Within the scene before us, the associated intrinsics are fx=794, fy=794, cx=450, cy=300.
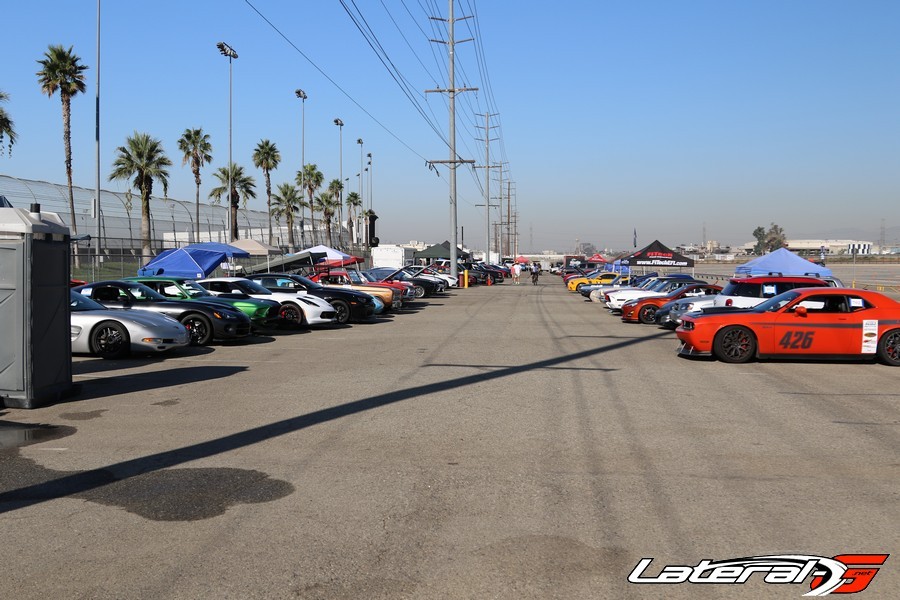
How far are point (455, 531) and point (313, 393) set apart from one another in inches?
217

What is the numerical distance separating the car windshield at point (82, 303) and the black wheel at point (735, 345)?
35.3ft

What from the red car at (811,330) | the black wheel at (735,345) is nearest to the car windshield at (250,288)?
the red car at (811,330)

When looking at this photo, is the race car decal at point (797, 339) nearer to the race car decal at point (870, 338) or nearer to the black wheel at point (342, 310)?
the race car decal at point (870, 338)

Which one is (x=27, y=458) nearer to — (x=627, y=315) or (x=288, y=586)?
(x=288, y=586)

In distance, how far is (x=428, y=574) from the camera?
4.39m

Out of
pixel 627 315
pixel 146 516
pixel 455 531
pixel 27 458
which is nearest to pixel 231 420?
pixel 27 458

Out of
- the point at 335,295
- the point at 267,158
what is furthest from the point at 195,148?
the point at 335,295

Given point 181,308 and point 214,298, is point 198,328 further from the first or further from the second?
point 214,298

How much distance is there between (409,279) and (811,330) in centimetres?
2638

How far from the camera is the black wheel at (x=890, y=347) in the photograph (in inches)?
526

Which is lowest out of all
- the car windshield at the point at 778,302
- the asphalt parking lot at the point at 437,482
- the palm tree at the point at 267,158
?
the asphalt parking lot at the point at 437,482

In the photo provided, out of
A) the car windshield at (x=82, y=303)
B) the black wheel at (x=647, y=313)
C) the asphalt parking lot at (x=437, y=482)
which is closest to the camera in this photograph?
the asphalt parking lot at (x=437, y=482)

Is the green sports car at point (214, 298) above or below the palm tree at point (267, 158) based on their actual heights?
below

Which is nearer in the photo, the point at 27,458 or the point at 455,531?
the point at 455,531
